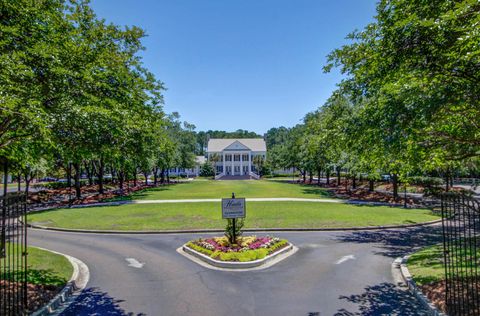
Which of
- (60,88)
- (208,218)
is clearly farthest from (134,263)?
(208,218)

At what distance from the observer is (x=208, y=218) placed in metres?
20.6

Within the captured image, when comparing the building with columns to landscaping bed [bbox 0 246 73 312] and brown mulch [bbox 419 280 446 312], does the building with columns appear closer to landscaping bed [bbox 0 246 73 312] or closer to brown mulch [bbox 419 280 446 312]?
landscaping bed [bbox 0 246 73 312]

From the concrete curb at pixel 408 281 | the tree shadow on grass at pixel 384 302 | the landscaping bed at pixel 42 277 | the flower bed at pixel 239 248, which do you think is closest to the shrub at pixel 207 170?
the flower bed at pixel 239 248

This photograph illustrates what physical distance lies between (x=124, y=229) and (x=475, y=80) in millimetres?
16585

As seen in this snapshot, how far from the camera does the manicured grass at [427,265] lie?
367 inches

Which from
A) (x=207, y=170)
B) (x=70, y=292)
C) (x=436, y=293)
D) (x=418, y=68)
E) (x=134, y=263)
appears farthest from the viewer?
(x=207, y=170)

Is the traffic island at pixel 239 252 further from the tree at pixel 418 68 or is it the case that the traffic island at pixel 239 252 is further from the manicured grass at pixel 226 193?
the manicured grass at pixel 226 193

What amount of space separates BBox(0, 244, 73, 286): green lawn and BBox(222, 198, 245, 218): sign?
5.89m

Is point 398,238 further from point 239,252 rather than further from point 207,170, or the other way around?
point 207,170

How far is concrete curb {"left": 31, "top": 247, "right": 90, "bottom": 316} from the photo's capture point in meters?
7.63

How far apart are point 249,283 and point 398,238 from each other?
9686 millimetres

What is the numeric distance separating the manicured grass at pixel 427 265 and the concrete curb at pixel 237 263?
4301 mm

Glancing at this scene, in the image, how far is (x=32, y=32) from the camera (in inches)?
300

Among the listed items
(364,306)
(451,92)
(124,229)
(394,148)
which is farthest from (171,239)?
(451,92)
